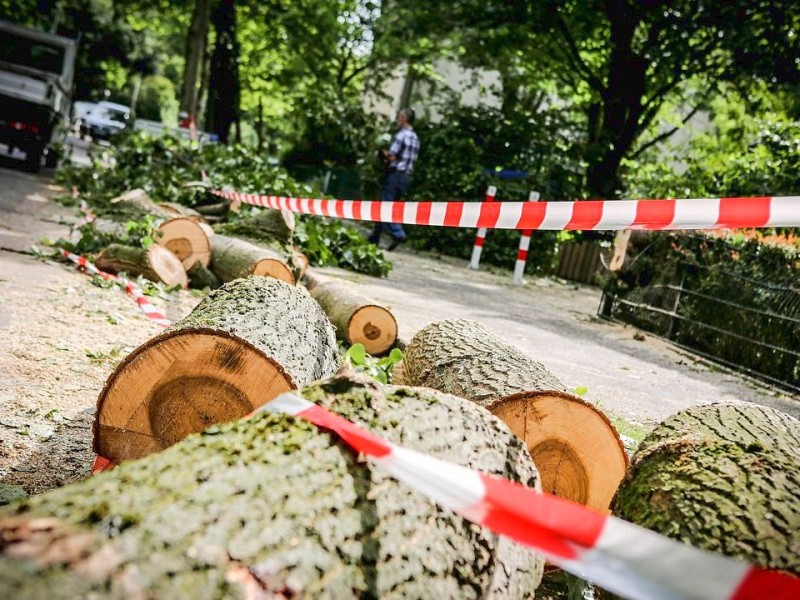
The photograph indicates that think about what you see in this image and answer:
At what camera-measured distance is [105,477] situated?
5.11ft

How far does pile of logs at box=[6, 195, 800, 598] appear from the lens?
1.34 m

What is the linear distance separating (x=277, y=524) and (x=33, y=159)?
590 inches

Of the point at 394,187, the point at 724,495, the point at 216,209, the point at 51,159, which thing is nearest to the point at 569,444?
the point at 724,495

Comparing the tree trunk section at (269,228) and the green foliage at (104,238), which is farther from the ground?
the tree trunk section at (269,228)

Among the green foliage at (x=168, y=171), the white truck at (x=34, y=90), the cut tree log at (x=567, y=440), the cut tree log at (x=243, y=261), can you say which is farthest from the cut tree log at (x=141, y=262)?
the white truck at (x=34, y=90)

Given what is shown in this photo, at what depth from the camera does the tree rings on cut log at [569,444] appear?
2727 mm

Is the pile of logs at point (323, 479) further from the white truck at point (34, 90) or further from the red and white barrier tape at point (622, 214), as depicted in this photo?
the white truck at point (34, 90)

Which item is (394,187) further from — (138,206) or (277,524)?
(277,524)

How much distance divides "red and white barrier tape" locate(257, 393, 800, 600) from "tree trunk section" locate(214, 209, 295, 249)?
20.6ft

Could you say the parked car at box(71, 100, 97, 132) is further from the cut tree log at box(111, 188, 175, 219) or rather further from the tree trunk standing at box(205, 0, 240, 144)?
the cut tree log at box(111, 188, 175, 219)

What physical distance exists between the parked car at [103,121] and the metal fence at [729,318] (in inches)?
1303

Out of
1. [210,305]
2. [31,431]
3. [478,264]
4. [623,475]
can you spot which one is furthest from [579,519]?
[478,264]

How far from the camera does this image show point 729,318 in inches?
314

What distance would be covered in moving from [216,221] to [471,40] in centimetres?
1021
